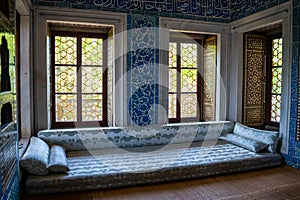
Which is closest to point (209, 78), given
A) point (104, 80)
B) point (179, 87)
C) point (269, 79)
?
point (179, 87)

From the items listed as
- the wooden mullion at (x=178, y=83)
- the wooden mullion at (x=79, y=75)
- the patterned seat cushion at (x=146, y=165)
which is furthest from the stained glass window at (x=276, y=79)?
the wooden mullion at (x=79, y=75)

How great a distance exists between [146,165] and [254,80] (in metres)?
2.82

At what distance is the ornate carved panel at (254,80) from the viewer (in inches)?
183

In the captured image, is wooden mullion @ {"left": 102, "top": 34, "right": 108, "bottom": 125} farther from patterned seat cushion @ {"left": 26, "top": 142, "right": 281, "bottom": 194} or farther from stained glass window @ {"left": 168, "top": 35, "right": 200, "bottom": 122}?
stained glass window @ {"left": 168, "top": 35, "right": 200, "bottom": 122}

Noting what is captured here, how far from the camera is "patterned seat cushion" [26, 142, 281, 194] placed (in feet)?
8.98

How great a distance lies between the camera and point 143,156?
11.5 feet

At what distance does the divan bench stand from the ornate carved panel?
0.49 meters

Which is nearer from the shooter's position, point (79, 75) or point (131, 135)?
point (131, 135)

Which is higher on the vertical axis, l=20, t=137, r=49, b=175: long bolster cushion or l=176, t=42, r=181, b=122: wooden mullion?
l=176, t=42, r=181, b=122: wooden mullion

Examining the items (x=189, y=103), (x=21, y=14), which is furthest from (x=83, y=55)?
(x=189, y=103)

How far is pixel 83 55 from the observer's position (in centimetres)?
446

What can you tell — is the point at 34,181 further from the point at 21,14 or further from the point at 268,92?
the point at 268,92

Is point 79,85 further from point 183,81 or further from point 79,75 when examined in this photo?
point 183,81

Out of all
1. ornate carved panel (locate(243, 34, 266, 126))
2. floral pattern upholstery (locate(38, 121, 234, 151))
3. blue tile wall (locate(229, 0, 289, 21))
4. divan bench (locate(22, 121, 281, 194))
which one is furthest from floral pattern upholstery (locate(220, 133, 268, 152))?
blue tile wall (locate(229, 0, 289, 21))
